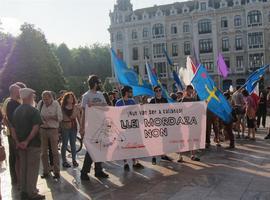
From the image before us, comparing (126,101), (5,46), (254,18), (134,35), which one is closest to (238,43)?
(254,18)

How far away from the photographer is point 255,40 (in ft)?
211

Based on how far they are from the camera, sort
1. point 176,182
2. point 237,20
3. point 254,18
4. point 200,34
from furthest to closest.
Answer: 1. point 200,34
2. point 237,20
3. point 254,18
4. point 176,182

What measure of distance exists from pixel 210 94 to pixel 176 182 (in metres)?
4.41

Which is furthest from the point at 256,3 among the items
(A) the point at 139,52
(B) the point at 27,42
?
(B) the point at 27,42

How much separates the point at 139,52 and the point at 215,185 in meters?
66.2

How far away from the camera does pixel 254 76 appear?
1617cm

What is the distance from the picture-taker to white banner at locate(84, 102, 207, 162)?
871 cm

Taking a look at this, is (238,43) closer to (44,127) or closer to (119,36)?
(119,36)

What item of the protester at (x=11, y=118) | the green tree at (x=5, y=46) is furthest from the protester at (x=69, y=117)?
the green tree at (x=5, y=46)

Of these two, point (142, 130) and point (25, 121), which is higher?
point (25, 121)

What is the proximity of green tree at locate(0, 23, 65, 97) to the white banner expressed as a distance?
44.9 m

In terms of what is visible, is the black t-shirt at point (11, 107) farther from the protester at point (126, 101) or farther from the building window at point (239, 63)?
the building window at point (239, 63)

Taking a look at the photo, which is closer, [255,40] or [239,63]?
[255,40]

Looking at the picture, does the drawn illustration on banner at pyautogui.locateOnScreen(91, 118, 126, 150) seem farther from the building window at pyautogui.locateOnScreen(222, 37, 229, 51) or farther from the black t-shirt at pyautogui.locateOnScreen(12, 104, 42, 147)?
the building window at pyautogui.locateOnScreen(222, 37, 229, 51)
